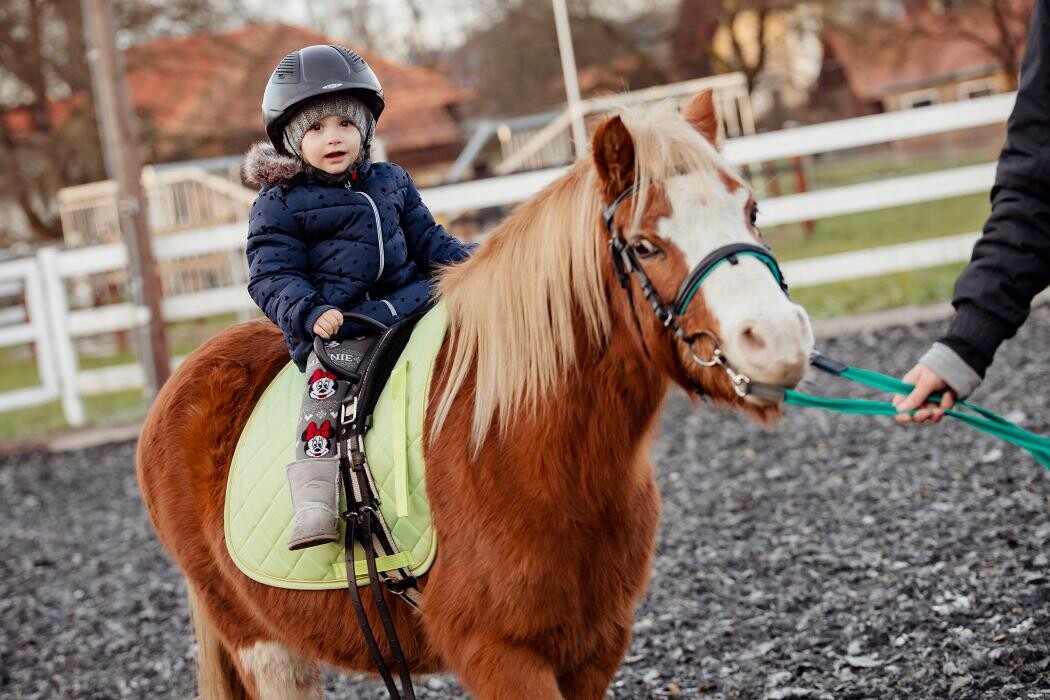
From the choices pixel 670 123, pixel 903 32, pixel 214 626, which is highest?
pixel 903 32

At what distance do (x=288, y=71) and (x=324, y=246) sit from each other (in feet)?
1.56

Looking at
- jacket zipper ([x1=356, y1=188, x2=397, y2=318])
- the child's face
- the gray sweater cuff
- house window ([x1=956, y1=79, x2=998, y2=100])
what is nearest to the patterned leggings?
jacket zipper ([x1=356, y1=188, x2=397, y2=318])

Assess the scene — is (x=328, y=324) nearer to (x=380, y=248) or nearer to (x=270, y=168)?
(x=380, y=248)

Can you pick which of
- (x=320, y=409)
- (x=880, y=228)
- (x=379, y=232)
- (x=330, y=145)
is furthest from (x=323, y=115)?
(x=880, y=228)

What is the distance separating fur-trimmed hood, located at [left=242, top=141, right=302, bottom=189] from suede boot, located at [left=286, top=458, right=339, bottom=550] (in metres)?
0.81

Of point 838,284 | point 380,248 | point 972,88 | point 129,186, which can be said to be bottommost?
point 838,284

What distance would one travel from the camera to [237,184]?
18.5 m

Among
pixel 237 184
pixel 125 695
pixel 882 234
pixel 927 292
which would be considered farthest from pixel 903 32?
pixel 125 695

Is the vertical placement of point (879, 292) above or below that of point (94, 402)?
above

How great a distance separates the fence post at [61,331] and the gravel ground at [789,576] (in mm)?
2938

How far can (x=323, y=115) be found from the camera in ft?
10.1

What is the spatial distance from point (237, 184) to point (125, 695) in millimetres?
14795

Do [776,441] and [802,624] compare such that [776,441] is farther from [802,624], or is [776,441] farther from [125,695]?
[125,695]

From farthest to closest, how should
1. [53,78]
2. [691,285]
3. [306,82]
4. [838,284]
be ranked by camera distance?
[53,78] → [838,284] → [306,82] → [691,285]
